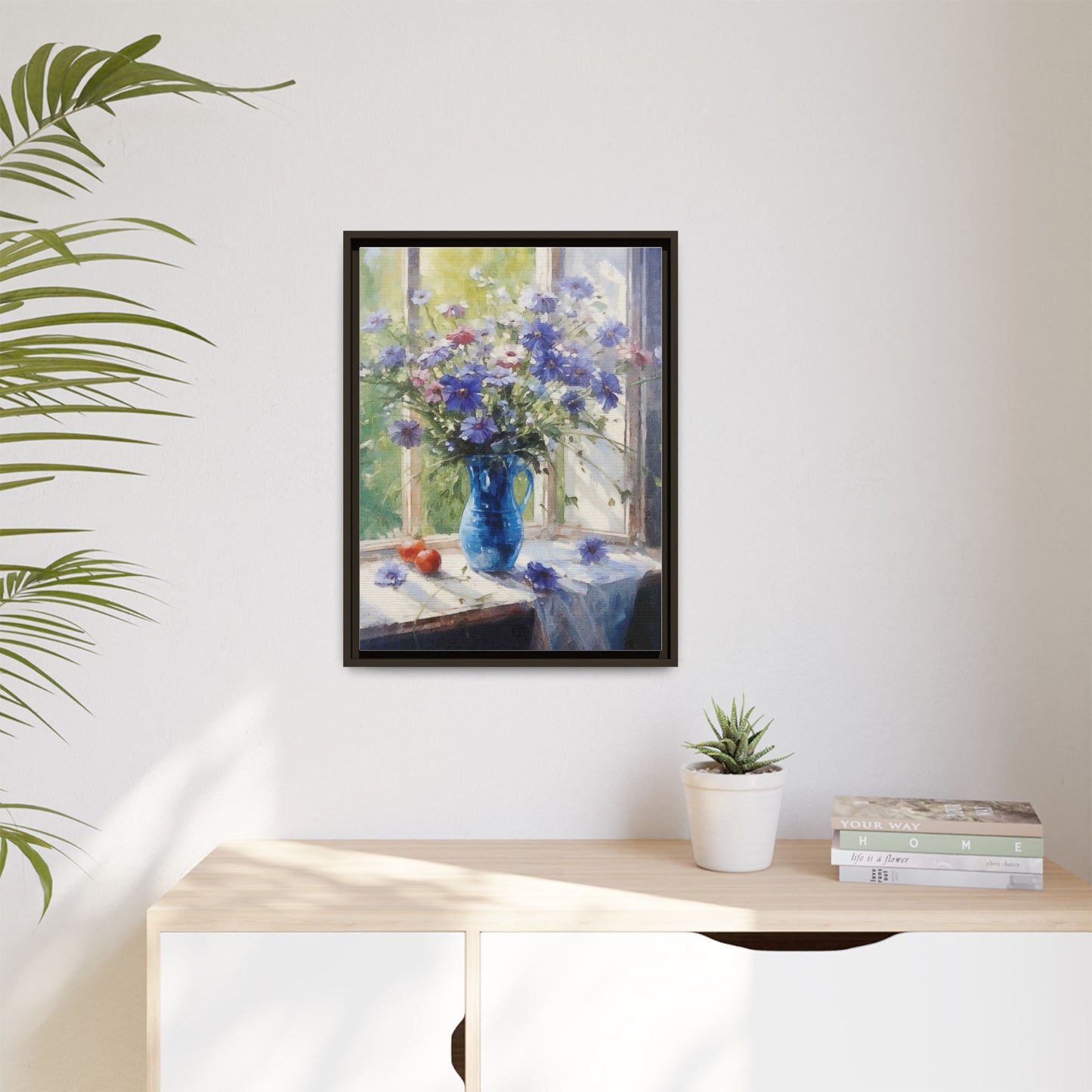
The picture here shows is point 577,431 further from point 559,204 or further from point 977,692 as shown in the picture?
point 977,692

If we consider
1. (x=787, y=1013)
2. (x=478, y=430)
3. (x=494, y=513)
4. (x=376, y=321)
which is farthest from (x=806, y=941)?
(x=376, y=321)

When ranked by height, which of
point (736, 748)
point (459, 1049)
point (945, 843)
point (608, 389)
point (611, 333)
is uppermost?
point (611, 333)

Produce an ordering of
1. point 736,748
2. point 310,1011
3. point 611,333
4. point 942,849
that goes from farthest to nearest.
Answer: point 611,333 < point 736,748 < point 942,849 < point 310,1011

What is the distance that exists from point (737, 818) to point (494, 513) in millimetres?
664

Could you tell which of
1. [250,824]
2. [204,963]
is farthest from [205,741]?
[204,963]

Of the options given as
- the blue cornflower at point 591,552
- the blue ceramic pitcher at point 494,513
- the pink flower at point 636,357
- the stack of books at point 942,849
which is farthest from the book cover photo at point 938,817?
the pink flower at point 636,357

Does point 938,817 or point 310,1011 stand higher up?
point 938,817

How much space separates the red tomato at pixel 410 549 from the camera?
1743 millimetres

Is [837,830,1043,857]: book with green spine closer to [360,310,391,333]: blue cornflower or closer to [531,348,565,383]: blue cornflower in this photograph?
[531,348,565,383]: blue cornflower

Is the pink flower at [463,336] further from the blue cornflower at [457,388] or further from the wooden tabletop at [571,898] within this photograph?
the wooden tabletop at [571,898]

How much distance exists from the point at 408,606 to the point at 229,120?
0.93 metres

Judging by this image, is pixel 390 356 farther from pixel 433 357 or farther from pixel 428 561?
pixel 428 561

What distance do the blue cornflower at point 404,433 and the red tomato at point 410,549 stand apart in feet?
0.57

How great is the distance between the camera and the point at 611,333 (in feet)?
5.70
